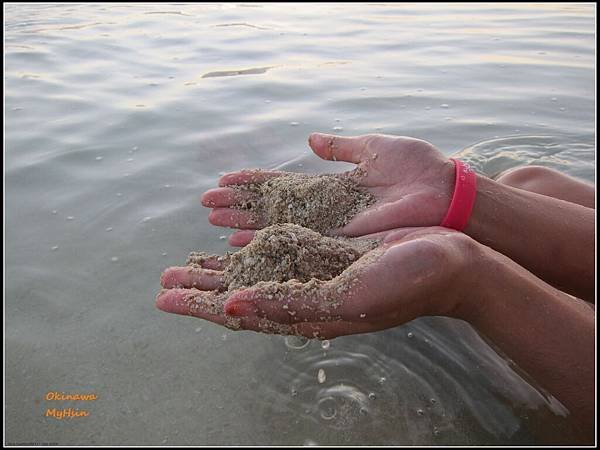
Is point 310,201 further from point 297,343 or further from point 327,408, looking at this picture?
point 327,408

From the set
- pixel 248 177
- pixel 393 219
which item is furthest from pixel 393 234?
pixel 248 177

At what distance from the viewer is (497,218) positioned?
219 centimetres

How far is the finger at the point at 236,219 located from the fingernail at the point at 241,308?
3.03 ft

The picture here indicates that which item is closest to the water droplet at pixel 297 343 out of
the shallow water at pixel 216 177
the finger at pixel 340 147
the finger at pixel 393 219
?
the shallow water at pixel 216 177

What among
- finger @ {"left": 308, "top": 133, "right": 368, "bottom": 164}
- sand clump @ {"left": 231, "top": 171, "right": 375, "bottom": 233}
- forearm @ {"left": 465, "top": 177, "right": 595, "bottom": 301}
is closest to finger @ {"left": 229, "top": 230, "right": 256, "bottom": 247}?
sand clump @ {"left": 231, "top": 171, "right": 375, "bottom": 233}

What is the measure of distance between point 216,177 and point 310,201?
1.21m

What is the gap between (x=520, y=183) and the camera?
109 inches

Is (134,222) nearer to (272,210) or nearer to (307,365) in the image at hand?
(272,210)

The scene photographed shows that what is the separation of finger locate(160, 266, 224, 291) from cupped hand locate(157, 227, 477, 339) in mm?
189

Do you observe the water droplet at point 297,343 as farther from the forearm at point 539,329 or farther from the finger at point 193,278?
the forearm at point 539,329

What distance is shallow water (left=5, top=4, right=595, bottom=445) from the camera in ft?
5.94

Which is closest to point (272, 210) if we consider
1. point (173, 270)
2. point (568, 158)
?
point (173, 270)

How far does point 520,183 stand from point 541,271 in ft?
2.52

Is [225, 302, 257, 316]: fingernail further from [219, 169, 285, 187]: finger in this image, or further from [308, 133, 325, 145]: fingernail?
[308, 133, 325, 145]: fingernail
